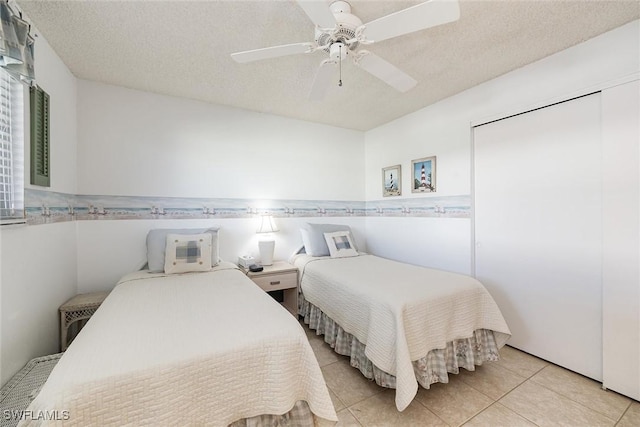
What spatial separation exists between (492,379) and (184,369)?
2100 mm

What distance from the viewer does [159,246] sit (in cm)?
230

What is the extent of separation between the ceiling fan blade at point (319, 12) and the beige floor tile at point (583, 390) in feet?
9.00

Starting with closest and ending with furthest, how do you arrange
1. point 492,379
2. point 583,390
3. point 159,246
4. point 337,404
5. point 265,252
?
point 337,404 < point 583,390 < point 492,379 < point 159,246 < point 265,252

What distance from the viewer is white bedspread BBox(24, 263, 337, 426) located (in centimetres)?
86

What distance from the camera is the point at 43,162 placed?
1674mm

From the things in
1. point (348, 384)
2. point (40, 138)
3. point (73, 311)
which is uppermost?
point (40, 138)

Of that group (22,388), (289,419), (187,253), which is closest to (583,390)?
(289,419)

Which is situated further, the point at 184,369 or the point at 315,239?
the point at 315,239

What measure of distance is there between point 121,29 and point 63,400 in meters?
2.07

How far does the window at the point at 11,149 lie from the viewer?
4.39ft

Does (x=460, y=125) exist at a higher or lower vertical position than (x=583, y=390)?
higher

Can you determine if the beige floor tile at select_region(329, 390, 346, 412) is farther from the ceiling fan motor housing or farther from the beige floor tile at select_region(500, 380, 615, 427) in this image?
the ceiling fan motor housing

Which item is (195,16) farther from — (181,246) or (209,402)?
(209,402)

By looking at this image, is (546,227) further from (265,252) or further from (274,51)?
(265,252)
